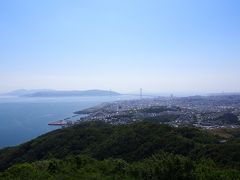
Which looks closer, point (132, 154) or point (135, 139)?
point (132, 154)

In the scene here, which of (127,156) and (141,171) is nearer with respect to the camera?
(141,171)

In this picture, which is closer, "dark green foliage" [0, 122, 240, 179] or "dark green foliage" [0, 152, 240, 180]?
"dark green foliage" [0, 152, 240, 180]

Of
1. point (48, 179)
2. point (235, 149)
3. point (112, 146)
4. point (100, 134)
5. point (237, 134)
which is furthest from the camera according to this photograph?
point (237, 134)

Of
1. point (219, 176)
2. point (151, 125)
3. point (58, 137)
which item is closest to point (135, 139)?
point (151, 125)

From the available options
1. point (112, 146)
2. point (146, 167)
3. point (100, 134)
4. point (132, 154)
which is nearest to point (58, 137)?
point (100, 134)

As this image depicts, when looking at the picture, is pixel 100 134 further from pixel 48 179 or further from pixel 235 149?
pixel 48 179

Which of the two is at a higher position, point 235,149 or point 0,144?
point 235,149

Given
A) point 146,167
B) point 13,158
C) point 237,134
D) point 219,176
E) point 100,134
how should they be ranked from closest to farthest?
point 219,176 → point 146,167 → point 13,158 → point 100,134 → point 237,134

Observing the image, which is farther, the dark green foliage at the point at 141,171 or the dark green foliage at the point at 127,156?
the dark green foliage at the point at 127,156

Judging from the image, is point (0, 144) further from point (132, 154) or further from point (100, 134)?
point (132, 154)

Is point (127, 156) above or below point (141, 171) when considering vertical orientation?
below
